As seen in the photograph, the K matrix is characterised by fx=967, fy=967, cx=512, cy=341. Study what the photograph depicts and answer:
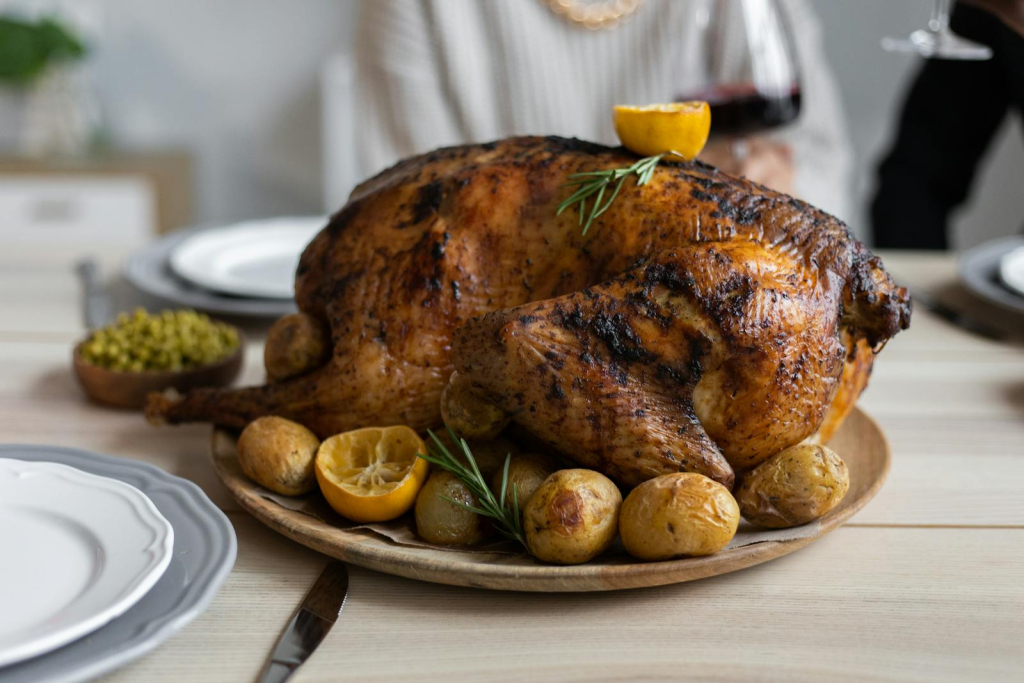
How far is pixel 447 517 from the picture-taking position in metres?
0.82

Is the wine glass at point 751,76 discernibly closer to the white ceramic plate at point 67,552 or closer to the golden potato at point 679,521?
the golden potato at point 679,521

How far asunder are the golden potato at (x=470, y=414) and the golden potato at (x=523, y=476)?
4 centimetres

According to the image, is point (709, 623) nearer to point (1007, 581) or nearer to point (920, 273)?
point (1007, 581)

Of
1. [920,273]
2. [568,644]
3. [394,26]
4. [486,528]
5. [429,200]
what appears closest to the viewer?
[568,644]

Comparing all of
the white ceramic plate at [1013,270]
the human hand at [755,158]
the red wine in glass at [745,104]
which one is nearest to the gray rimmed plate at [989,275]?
the white ceramic plate at [1013,270]

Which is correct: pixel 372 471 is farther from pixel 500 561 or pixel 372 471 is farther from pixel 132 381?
pixel 132 381

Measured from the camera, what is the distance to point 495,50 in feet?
9.22

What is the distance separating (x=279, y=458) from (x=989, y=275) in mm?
1349

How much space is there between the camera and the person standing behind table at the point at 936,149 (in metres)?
2.79

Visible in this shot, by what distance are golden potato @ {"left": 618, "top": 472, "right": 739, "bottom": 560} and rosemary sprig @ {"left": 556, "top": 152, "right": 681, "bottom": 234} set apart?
0.30m

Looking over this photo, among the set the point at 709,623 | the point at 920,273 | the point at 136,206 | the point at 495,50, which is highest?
the point at 495,50

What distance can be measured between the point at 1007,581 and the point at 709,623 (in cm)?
28

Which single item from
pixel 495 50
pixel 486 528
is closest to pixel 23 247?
pixel 495 50

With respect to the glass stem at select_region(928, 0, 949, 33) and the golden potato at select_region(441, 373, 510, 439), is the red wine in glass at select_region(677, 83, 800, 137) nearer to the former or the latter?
the glass stem at select_region(928, 0, 949, 33)
